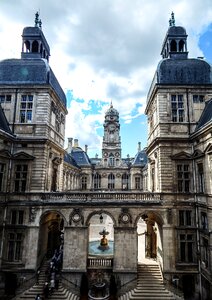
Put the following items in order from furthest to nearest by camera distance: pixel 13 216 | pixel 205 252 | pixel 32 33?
1. pixel 32 33
2. pixel 13 216
3. pixel 205 252

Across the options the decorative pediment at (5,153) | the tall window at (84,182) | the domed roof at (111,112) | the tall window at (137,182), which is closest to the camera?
the decorative pediment at (5,153)

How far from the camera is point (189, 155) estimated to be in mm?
21203

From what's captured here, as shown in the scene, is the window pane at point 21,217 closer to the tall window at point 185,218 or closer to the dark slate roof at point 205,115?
the tall window at point 185,218

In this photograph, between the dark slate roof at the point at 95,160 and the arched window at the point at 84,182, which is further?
the dark slate roof at the point at 95,160

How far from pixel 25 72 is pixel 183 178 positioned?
64.4 ft

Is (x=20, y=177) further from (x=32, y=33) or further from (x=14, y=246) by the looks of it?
(x=32, y=33)

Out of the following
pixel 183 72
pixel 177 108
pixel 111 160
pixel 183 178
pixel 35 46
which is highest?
pixel 35 46

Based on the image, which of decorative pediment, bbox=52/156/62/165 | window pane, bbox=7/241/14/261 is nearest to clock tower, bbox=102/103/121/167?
decorative pediment, bbox=52/156/62/165

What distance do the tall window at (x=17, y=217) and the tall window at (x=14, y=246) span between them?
103cm

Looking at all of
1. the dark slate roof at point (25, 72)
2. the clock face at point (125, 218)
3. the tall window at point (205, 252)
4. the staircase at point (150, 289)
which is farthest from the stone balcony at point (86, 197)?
the dark slate roof at point (25, 72)

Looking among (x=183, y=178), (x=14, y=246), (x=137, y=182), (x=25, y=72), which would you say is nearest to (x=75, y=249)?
(x=14, y=246)

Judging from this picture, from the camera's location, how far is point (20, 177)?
2156cm

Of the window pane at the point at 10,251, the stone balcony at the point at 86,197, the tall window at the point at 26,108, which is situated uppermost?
the tall window at the point at 26,108

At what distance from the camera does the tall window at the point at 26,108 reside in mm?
22719
